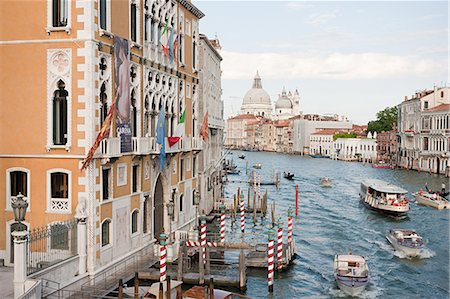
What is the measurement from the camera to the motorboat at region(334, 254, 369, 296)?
17359 mm

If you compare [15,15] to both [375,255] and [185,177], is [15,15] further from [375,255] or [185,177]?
[375,255]

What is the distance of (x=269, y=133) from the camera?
146 meters

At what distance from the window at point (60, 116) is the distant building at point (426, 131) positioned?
185ft

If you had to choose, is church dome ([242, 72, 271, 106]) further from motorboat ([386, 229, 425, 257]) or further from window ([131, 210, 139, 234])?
window ([131, 210, 139, 234])

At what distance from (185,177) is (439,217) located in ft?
58.7

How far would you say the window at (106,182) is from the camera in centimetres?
1456

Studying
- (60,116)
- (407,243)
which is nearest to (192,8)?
(60,116)

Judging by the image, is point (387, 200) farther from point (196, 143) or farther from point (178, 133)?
point (178, 133)

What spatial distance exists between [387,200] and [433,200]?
550 centimetres

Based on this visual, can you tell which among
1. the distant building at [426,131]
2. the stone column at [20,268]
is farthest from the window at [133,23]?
the distant building at [426,131]

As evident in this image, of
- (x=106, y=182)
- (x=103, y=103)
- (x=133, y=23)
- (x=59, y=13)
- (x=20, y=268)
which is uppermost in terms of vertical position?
(x=133, y=23)

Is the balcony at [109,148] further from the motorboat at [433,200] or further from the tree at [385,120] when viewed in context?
the tree at [385,120]

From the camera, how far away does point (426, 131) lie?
224ft

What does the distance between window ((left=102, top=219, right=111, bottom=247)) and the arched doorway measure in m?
3.84
